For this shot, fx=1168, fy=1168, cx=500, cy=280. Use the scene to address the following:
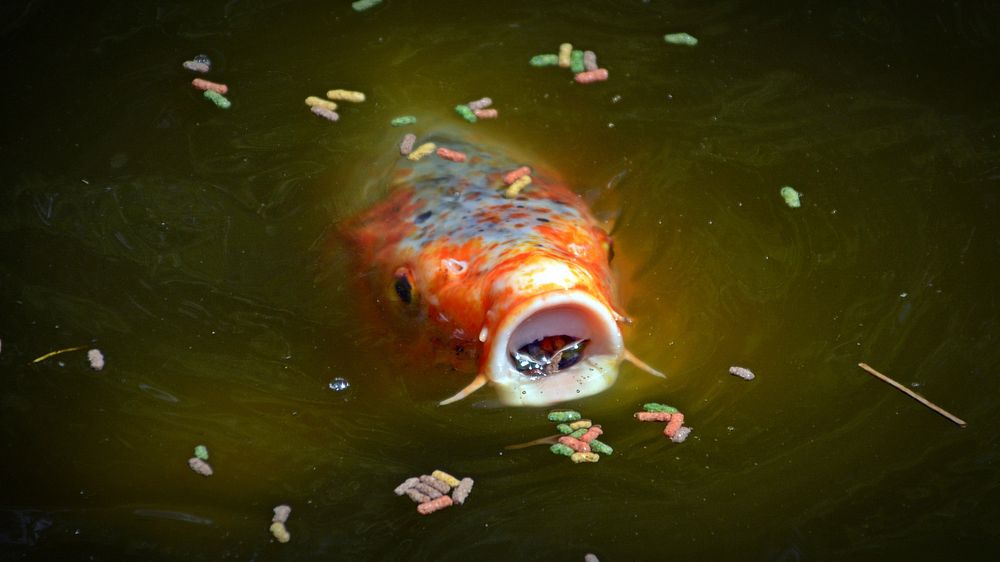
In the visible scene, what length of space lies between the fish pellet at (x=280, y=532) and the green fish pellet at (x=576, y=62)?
2.78 metres

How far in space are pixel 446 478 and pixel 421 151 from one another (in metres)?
1.70

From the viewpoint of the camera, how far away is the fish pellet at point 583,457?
3965 mm

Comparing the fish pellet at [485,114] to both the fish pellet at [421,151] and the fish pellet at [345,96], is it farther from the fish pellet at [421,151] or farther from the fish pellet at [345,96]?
the fish pellet at [345,96]

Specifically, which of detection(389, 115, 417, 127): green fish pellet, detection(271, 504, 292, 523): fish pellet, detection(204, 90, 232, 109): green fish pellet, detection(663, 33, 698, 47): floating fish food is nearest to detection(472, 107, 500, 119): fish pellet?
detection(389, 115, 417, 127): green fish pellet

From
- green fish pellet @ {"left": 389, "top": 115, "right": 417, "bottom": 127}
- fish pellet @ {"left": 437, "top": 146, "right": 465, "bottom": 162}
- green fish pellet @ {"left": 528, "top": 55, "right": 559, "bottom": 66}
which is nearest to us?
fish pellet @ {"left": 437, "top": 146, "right": 465, "bottom": 162}

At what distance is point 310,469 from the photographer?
13.1ft

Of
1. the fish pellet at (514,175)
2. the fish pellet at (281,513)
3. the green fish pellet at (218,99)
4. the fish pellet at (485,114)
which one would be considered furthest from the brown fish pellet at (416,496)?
the green fish pellet at (218,99)

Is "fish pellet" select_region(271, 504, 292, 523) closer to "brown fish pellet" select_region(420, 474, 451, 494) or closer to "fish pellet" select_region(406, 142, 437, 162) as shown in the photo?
"brown fish pellet" select_region(420, 474, 451, 494)

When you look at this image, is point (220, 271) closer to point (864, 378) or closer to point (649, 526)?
point (649, 526)

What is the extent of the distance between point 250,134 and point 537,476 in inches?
90.3

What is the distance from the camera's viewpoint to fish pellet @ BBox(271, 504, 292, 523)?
383 cm

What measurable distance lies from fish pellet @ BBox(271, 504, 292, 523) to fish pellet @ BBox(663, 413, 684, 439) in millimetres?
1316

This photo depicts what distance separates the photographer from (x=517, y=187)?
4812mm

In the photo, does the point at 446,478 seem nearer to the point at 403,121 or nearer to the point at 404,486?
the point at 404,486
